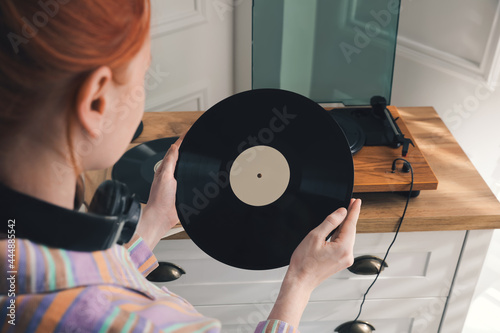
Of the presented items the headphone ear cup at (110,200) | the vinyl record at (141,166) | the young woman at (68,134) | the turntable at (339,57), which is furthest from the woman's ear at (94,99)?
the turntable at (339,57)

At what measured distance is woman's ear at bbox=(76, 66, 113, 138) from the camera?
442mm

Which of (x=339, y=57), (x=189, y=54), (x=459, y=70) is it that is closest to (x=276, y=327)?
(x=339, y=57)

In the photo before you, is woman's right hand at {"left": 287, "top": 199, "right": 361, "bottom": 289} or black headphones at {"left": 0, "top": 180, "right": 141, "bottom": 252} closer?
black headphones at {"left": 0, "top": 180, "right": 141, "bottom": 252}

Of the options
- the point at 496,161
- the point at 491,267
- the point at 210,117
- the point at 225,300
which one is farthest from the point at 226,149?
the point at 491,267

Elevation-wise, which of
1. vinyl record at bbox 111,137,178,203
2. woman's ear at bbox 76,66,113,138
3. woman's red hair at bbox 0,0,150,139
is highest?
woman's red hair at bbox 0,0,150,139

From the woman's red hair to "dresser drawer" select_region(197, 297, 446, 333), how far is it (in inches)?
31.5

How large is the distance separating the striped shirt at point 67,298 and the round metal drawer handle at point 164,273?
553 millimetres

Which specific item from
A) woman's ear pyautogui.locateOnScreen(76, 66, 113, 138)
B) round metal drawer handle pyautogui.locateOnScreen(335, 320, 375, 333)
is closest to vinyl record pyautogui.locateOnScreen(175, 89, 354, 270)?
woman's ear pyautogui.locateOnScreen(76, 66, 113, 138)

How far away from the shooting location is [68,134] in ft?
1.54

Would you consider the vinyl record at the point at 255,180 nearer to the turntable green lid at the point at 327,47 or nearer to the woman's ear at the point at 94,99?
the woman's ear at the point at 94,99

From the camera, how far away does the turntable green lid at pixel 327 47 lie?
1.16 metres

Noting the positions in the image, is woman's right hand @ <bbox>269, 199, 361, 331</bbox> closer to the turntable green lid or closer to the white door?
the turntable green lid

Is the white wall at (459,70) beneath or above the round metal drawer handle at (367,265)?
above

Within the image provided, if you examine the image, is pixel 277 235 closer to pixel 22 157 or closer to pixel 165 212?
pixel 165 212
